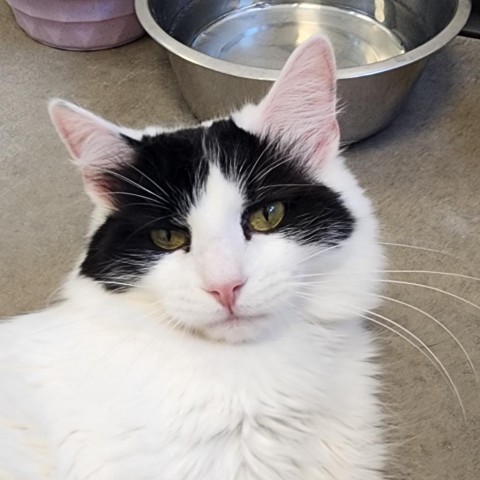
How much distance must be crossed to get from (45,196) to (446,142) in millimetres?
1100

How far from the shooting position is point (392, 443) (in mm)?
1362

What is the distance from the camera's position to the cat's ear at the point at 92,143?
1020mm

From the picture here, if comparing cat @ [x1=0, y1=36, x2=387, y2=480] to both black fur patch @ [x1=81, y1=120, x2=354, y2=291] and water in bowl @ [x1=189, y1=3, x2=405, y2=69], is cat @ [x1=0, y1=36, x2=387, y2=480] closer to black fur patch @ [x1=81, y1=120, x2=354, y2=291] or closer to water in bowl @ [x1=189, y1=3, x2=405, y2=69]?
black fur patch @ [x1=81, y1=120, x2=354, y2=291]

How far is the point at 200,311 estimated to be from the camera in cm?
96

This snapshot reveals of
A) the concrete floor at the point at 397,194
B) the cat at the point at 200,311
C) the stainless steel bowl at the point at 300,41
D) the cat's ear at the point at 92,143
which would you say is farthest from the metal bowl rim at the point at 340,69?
the cat's ear at the point at 92,143

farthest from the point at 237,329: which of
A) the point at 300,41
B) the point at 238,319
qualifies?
the point at 300,41

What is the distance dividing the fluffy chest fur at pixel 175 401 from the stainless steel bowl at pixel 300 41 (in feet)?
2.79

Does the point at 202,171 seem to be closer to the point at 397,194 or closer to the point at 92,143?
the point at 92,143

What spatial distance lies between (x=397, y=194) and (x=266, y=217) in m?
0.96

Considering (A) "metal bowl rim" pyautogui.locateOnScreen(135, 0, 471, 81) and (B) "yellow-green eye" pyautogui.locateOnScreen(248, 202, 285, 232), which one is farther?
(A) "metal bowl rim" pyautogui.locateOnScreen(135, 0, 471, 81)

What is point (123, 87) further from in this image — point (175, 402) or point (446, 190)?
point (175, 402)

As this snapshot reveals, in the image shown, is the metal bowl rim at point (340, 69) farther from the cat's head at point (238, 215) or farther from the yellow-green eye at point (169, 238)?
the yellow-green eye at point (169, 238)

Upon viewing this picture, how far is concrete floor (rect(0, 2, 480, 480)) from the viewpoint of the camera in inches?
56.5

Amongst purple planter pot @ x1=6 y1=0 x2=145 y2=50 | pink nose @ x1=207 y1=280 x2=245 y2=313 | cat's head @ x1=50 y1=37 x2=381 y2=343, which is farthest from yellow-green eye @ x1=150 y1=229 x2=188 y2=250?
purple planter pot @ x1=6 y1=0 x2=145 y2=50
